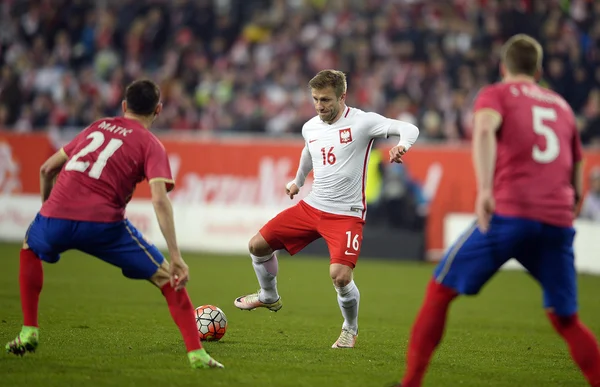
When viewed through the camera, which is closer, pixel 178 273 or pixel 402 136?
pixel 178 273

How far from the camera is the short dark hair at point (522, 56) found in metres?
6.19

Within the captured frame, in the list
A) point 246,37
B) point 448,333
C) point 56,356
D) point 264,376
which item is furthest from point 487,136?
point 246,37

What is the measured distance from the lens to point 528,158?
6078mm

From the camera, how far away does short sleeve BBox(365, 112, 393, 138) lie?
29.1ft

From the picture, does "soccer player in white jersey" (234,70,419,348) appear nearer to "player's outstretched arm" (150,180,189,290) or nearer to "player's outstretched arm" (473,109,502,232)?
"player's outstretched arm" (150,180,189,290)

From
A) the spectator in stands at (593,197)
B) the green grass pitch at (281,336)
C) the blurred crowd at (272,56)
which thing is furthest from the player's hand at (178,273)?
the blurred crowd at (272,56)

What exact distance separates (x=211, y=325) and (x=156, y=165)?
A: 248 cm

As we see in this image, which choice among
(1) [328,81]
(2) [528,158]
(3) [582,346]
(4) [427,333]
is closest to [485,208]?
(2) [528,158]

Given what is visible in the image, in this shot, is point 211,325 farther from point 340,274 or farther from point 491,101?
point 491,101

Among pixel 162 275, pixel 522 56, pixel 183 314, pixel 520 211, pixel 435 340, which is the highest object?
pixel 522 56

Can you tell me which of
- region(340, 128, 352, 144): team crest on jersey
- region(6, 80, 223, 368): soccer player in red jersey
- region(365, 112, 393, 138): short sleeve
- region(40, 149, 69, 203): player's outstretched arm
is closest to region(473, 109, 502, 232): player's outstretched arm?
region(6, 80, 223, 368): soccer player in red jersey

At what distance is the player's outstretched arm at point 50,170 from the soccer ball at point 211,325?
2215 millimetres

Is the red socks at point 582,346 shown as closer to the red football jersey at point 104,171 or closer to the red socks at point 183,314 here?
the red socks at point 183,314

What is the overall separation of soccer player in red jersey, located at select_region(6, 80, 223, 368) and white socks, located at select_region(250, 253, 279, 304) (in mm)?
2223
